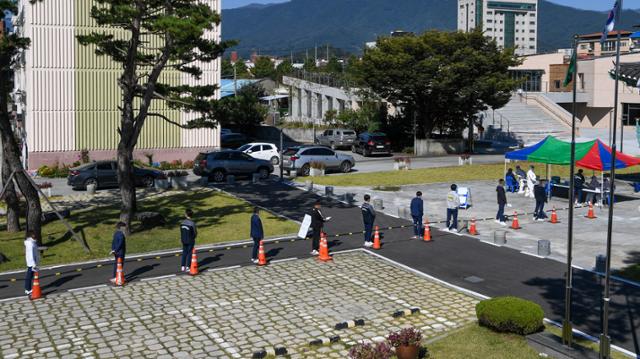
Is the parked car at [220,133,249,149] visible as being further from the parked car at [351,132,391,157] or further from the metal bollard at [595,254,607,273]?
the metal bollard at [595,254,607,273]

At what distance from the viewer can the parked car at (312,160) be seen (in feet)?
131

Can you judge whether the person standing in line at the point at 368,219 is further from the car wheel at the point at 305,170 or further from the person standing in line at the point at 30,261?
the car wheel at the point at 305,170

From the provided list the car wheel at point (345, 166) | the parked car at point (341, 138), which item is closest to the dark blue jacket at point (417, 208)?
the car wheel at point (345, 166)

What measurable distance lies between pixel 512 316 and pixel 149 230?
15.1m

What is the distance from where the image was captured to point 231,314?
639 inches

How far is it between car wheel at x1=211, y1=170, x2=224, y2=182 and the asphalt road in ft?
41.4

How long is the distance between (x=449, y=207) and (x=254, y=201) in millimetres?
10162

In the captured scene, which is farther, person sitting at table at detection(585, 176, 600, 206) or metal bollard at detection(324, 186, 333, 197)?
metal bollard at detection(324, 186, 333, 197)

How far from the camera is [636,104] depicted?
6462cm

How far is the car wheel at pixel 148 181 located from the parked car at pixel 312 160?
7.46m

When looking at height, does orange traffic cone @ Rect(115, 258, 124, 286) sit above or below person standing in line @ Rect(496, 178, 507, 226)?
below

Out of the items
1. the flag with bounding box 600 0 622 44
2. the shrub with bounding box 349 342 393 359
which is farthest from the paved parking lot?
the flag with bounding box 600 0 622 44

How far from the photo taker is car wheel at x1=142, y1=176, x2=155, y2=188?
37188mm

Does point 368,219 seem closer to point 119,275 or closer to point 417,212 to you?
point 417,212
